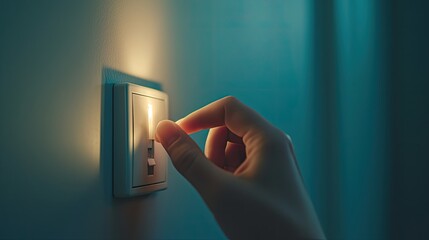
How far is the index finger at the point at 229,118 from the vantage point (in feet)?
1.85

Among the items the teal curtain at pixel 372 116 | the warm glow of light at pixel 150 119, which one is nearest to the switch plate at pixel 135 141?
the warm glow of light at pixel 150 119

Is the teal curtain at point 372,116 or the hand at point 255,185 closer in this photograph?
the hand at point 255,185

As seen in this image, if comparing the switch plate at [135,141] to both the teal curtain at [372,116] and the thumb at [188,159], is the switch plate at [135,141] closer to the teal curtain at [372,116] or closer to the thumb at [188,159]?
the thumb at [188,159]

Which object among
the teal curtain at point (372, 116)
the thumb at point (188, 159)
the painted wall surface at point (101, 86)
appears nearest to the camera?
the painted wall surface at point (101, 86)

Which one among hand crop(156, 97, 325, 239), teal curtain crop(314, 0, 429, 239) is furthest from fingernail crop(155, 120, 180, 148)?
teal curtain crop(314, 0, 429, 239)

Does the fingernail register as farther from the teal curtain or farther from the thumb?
the teal curtain

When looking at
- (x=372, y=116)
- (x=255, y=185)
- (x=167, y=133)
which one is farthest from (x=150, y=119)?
(x=372, y=116)

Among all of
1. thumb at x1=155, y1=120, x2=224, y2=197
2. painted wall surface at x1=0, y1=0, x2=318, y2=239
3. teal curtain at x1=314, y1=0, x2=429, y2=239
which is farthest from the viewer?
teal curtain at x1=314, y1=0, x2=429, y2=239

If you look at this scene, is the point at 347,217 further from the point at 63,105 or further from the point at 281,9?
the point at 63,105

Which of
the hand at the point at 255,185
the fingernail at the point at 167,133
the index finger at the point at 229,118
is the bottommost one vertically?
the hand at the point at 255,185

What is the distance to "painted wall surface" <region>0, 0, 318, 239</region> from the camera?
381 millimetres

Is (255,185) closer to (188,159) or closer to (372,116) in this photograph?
(188,159)

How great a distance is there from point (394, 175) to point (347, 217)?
0.16 metres

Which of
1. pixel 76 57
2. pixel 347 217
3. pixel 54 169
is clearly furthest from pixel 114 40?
pixel 347 217
